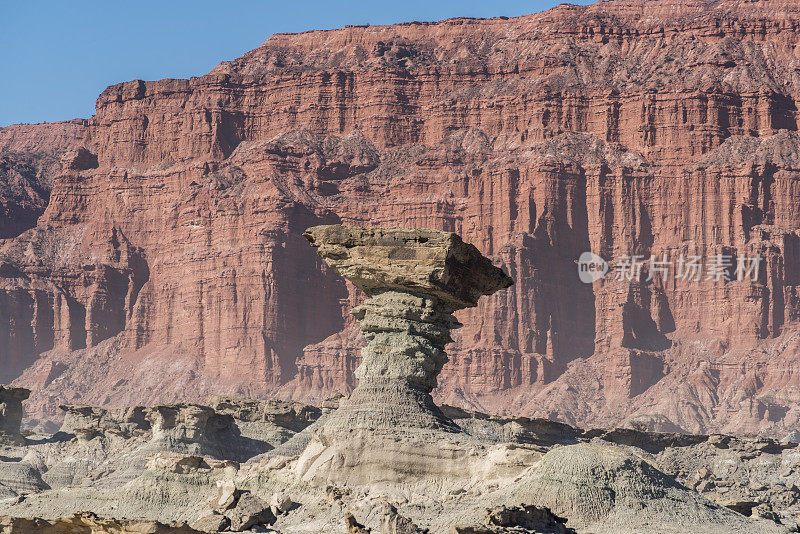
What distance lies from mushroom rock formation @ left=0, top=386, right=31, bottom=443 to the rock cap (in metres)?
47.9

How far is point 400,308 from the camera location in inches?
1366

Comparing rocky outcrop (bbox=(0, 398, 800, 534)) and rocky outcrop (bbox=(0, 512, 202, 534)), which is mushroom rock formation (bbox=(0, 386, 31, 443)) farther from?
rocky outcrop (bbox=(0, 512, 202, 534))

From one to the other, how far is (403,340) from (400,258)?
217 cm

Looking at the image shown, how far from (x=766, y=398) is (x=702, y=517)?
106465 mm

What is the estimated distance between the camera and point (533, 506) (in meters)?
26.6

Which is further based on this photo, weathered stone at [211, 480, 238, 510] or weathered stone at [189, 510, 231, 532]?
weathered stone at [211, 480, 238, 510]

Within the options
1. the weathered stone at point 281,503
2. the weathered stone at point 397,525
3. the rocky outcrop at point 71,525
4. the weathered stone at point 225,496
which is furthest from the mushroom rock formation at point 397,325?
the rocky outcrop at point 71,525

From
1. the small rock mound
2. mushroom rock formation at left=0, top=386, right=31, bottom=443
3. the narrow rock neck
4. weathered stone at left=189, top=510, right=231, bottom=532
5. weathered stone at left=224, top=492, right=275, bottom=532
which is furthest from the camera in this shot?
mushroom rock formation at left=0, top=386, right=31, bottom=443

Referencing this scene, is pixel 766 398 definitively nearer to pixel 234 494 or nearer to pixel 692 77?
pixel 692 77

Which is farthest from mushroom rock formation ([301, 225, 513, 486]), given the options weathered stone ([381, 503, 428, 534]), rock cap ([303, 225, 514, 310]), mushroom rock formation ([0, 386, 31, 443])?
mushroom rock formation ([0, 386, 31, 443])

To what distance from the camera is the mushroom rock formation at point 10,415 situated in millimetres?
77812
